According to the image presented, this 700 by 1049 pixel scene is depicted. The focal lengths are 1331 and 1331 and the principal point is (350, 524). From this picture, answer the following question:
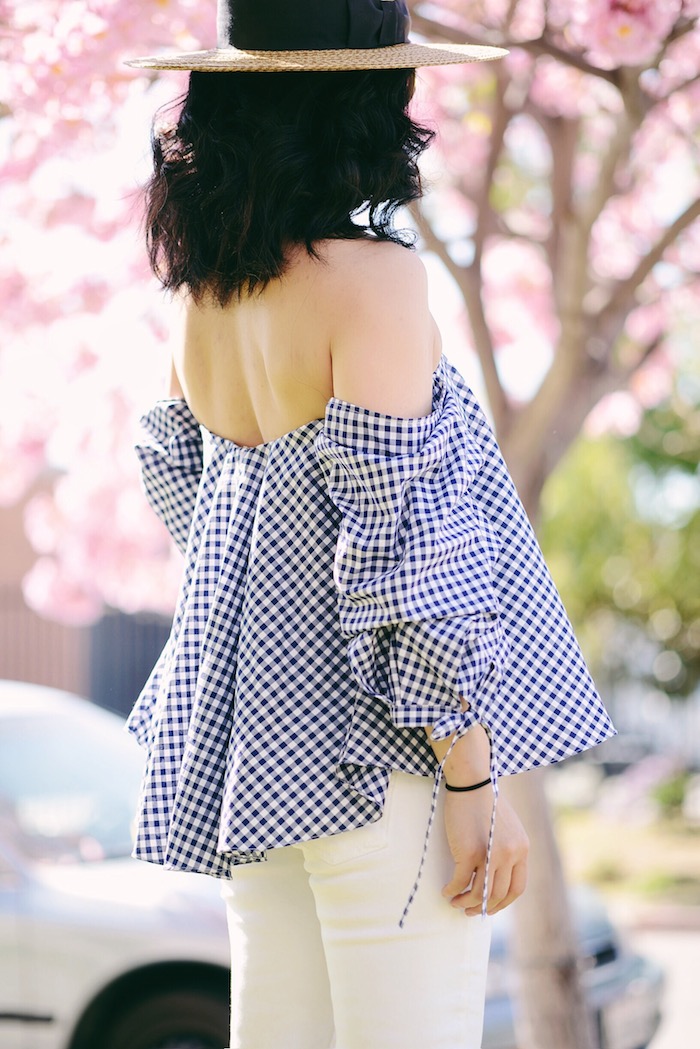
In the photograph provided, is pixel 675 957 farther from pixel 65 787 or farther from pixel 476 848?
pixel 476 848

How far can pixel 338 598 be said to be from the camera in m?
1.55

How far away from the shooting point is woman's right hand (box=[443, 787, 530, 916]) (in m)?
1.46

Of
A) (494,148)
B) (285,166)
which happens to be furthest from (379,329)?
(494,148)

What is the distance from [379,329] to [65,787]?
105 inches

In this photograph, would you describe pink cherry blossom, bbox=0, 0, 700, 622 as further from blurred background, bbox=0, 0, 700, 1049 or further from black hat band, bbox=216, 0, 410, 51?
black hat band, bbox=216, 0, 410, 51

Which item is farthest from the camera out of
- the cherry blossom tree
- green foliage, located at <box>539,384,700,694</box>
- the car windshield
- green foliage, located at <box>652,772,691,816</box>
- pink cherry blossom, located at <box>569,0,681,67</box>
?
green foliage, located at <box>652,772,691,816</box>

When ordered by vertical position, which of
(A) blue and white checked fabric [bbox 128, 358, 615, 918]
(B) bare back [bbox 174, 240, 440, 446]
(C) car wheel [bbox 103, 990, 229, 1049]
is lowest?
(C) car wheel [bbox 103, 990, 229, 1049]

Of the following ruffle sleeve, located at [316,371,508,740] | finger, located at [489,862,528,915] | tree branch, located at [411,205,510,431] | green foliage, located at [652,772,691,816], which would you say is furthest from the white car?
green foliage, located at [652,772,691,816]

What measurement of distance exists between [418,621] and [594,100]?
256cm

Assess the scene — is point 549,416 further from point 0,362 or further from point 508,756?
point 0,362

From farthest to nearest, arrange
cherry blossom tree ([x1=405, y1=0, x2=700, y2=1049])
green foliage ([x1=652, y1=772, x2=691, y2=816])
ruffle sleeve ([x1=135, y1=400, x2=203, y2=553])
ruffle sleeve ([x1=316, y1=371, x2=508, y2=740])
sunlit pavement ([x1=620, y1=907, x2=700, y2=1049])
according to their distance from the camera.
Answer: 1. green foliage ([x1=652, y1=772, x2=691, y2=816])
2. sunlit pavement ([x1=620, y1=907, x2=700, y2=1049])
3. cherry blossom tree ([x1=405, y1=0, x2=700, y2=1049])
4. ruffle sleeve ([x1=135, y1=400, x2=203, y2=553])
5. ruffle sleeve ([x1=316, y1=371, x2=508, y2=740])

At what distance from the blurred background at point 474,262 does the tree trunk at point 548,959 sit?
2 cm

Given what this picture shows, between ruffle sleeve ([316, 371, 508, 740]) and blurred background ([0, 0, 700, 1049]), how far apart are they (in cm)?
51

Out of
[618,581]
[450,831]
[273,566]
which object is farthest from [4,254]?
[618,581]
